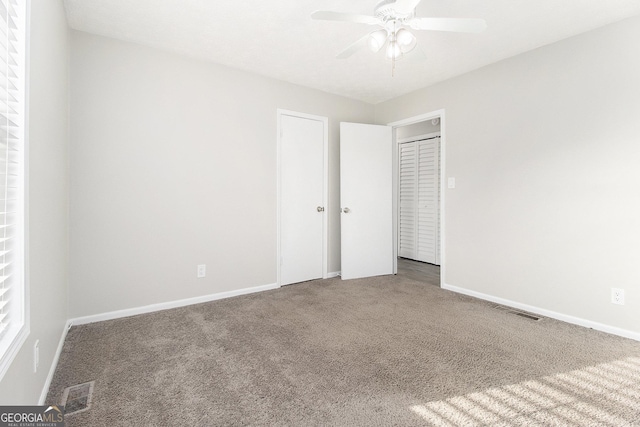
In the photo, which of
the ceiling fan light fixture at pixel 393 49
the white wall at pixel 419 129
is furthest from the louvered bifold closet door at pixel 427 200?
the ceiling fan light fixture at pixel 393 49

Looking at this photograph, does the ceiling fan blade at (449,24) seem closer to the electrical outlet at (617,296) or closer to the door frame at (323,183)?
the door frame at (323,183)

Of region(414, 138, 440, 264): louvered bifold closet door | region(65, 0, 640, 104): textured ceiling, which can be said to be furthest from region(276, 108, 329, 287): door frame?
region(414, 138, 440, 264): louvered bifold closet door

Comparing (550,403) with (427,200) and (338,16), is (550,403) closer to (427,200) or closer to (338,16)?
(338,16)

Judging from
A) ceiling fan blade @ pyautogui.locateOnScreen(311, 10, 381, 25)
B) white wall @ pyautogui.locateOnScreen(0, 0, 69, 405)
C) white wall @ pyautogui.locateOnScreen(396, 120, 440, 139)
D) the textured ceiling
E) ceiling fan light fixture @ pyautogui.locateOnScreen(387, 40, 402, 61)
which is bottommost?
white wall @ pyautogui.locateOnScreen(0, 0, 69, 405)

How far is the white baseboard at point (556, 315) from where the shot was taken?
2.47m

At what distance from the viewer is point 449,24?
6.21ft

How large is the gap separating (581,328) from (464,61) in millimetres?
2631

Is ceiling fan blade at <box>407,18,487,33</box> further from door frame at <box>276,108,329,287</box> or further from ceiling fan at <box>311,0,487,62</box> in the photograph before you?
door frame at <box>276,108,329,287</box>

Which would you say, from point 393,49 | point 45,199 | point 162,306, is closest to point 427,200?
point 393,49

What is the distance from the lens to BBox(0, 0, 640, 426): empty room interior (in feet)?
5.34

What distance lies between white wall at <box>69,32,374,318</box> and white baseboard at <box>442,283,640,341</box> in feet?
7.36

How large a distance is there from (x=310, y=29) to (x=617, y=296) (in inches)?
127

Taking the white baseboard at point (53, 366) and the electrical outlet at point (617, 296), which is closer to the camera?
the white baseboard at point (53, 366)

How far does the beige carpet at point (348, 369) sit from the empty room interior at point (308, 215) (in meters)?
0.02
